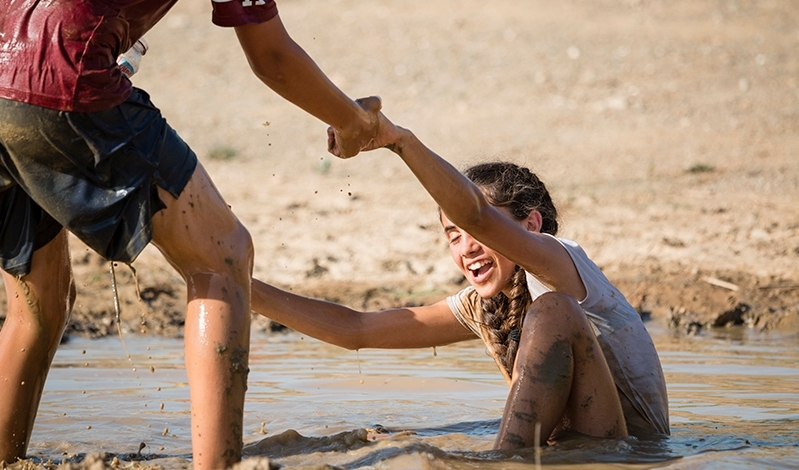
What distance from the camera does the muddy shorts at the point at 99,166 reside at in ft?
7.01

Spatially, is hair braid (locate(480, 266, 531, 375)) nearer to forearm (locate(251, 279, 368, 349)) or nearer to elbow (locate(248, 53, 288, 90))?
forearm (locate(251, 279, 368, 349))

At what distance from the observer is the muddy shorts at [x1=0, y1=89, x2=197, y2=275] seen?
7.01ft

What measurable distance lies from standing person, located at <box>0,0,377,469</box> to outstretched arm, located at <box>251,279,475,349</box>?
3.10ft

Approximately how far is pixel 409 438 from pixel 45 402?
1608 mm

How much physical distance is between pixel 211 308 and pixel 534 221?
4.25 feet

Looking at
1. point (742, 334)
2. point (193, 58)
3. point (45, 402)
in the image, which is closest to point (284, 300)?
point (45, 402)

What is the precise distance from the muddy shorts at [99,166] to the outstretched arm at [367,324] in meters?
1.10

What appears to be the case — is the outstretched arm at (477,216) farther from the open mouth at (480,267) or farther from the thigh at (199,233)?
the thigh at (199,233)

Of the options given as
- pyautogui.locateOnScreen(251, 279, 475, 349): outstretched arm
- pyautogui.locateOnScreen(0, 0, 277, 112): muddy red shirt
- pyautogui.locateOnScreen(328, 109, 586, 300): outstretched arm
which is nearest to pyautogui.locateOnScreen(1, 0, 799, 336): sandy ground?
pyautogui.locateOnScreen(251, 279, 475, 349): outstretched arm

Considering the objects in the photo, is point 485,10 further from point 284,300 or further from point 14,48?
point 14,48

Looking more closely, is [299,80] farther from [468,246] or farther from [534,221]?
[534,221]

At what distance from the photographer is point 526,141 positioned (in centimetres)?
1012

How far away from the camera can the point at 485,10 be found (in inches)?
640

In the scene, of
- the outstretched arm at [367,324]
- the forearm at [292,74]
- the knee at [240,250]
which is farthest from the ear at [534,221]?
the knee at [240,250]
